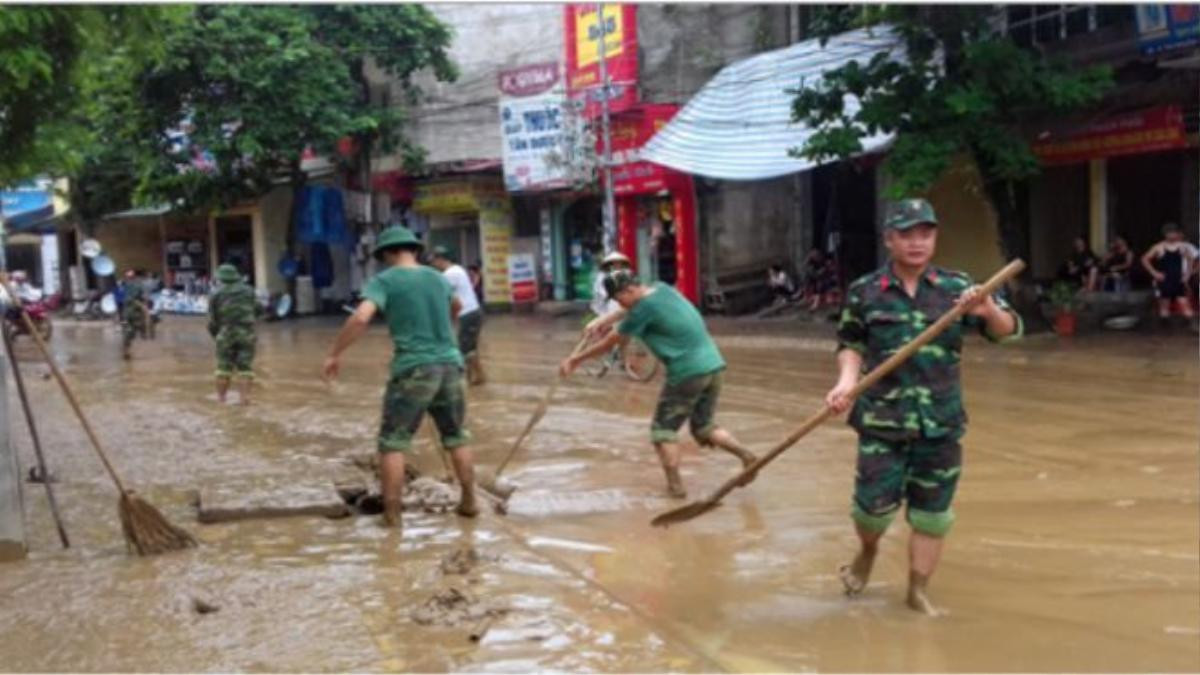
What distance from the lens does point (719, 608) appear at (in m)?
4.88

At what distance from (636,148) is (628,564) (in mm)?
19000

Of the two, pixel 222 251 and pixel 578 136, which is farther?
pixel 222 251

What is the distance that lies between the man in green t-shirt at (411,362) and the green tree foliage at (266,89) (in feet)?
69.3

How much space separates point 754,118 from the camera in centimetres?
2067

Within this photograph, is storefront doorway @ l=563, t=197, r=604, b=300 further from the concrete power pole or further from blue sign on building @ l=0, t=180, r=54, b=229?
the concrete power pole

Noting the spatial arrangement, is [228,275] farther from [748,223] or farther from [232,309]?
[748,223]

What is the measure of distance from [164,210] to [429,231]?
9.23 meters

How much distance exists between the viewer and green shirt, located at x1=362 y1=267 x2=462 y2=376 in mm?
6684

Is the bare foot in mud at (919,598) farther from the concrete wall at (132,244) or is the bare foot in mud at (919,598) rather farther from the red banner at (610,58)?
the concrete wall at (132,244)

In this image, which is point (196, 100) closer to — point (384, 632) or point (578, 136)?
point (578, 136)

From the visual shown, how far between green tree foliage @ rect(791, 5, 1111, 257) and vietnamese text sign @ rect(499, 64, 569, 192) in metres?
9.16

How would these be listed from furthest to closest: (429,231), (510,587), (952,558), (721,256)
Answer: (429,231) < (721,256) < (952,558) < (510,587)

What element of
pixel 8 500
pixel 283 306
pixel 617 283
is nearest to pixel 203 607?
pixel 8 500

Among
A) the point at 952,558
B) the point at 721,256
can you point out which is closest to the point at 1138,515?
the point at 952,558
